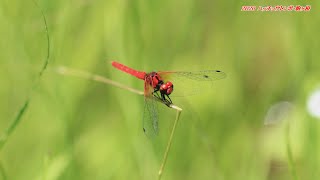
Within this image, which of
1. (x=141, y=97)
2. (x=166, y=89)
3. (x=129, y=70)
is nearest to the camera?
(x=166, y=89)

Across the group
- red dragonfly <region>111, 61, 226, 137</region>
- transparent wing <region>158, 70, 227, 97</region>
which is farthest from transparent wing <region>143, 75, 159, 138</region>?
transparent wing <region>158, 70, 227, 97</region>

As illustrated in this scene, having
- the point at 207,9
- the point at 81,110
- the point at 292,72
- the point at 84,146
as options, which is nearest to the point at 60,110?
the point at 84,146

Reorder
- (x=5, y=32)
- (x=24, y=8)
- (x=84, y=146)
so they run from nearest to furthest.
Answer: (x=84, y=146)
(x=5, y=32)
(x=24, y=8)

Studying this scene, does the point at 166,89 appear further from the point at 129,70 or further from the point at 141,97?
the point at 141,97

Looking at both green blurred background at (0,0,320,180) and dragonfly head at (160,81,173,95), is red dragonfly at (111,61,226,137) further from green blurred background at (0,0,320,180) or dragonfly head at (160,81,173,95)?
green blurred background at (0,0,320,180)

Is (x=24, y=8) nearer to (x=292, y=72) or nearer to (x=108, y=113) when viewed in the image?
(x=108, y=113)

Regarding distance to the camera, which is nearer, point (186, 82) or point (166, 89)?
point (166, 89)

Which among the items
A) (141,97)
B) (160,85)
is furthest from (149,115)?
(141,97)
